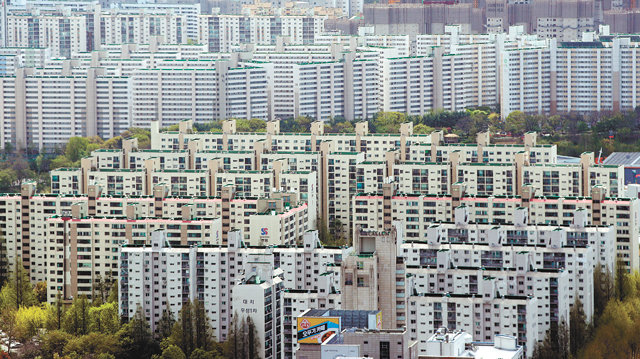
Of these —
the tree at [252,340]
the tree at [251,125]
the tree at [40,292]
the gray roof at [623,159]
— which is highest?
the tree at [251,125]

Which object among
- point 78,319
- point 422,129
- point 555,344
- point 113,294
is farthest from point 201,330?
point 422,129

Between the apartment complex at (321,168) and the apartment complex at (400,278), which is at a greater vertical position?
the apartment complex at (321,168)

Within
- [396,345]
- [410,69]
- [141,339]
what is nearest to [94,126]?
[410,69]

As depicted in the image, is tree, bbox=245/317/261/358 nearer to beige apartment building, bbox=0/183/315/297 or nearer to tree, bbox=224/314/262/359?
tree, bbox=224/314/262/359

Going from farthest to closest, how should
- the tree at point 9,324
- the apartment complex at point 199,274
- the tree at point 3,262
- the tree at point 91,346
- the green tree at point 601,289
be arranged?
the tree at point 3,262 < the green tree at point 601,289 < the tree at point 9,324 < the apartment complex at point 199,274 < the tree at point 91,346

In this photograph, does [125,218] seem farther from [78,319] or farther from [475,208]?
[475,208]

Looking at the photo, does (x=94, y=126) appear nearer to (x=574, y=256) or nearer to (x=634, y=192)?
(x=634, y=192)

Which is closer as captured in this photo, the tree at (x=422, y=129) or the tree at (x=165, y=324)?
the tree at (x=165, y=324)

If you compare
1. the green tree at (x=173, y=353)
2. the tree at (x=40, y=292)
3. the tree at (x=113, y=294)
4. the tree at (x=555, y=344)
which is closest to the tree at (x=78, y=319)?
the tree at (x=113, y=294)

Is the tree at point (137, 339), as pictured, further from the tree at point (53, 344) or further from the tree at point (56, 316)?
the tree at point (56, 316)
